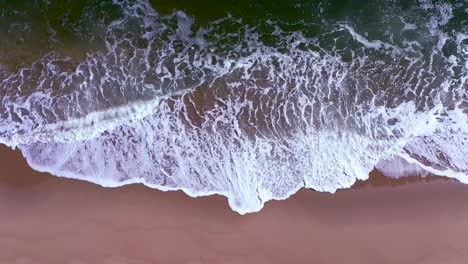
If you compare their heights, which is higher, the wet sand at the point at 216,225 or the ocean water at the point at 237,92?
the ocean water at the point at 237,92

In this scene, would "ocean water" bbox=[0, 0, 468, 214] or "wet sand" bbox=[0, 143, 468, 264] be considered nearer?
"wet sand" bbox=[0, 143, 468, 264]

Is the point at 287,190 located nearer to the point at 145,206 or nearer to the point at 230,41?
the point at 145,206

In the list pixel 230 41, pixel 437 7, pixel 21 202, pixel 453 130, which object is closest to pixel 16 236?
pixel 21 202

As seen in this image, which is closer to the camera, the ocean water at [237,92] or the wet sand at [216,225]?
the wet sand at [216,225]

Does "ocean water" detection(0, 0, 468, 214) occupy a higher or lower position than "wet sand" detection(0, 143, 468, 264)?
higher
